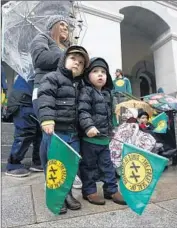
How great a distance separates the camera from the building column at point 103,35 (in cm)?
841

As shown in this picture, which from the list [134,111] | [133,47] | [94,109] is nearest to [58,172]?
[94,109]

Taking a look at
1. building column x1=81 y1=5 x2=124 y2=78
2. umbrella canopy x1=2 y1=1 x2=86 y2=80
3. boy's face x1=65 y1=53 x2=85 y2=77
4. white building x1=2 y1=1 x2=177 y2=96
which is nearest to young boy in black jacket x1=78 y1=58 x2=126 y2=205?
boy's face x1=65 y1=53 x2=85 y2=77

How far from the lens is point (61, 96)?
229cm

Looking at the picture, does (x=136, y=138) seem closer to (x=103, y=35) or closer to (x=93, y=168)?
(x=93, y=168)

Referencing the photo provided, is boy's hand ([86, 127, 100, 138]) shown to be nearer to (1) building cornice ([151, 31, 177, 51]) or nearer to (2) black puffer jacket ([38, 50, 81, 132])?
(2) black puffer jacket ([38, 50, 81, 132])

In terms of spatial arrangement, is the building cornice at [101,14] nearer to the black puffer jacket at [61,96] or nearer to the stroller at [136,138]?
the stroller at [136,138]

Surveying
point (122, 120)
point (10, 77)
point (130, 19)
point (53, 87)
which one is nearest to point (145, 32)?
point (130, 19)

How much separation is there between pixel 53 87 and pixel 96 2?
24.6 ft

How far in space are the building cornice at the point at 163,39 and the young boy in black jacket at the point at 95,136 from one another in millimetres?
8650

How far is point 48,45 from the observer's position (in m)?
2.59

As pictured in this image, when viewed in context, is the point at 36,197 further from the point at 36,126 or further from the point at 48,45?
the point at 48,45

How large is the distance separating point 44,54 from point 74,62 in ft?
0.96

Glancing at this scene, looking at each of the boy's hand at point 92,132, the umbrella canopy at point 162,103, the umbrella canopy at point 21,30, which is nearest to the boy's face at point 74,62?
the boy's hand at point 92,132

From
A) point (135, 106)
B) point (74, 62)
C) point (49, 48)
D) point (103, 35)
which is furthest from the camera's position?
point (103, 35)
